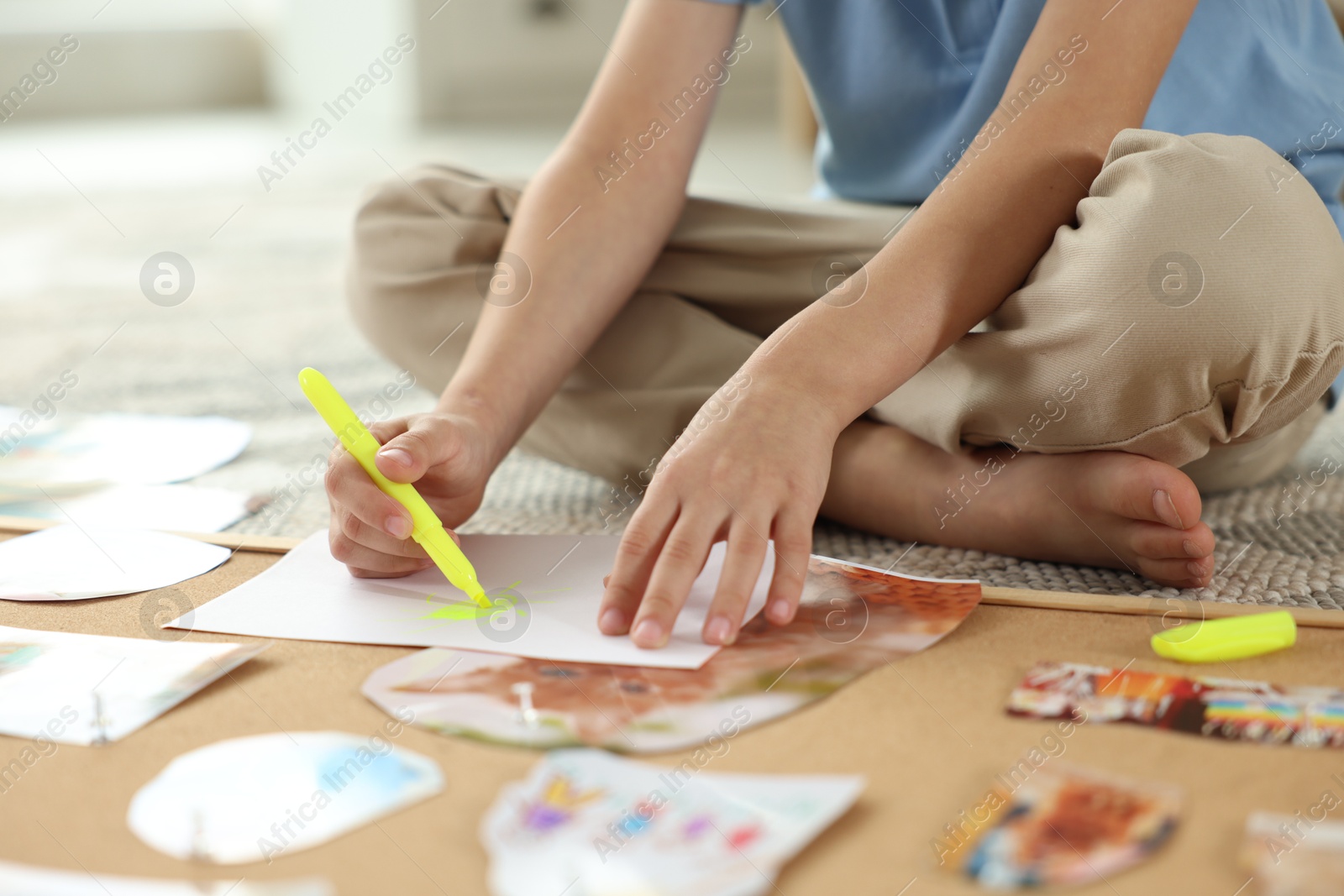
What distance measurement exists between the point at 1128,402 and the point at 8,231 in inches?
82.2

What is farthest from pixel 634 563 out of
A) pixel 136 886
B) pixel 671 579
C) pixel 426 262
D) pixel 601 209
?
pixel 426 262

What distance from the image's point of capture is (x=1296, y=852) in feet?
1.18

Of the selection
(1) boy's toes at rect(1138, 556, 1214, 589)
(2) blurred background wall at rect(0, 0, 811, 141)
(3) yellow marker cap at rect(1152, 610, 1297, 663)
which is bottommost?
(2) blurred background wall at rect(0, 0, 811, 141)

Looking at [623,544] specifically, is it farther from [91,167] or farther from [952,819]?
[91,167]

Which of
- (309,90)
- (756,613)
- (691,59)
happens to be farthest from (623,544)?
(309,90)

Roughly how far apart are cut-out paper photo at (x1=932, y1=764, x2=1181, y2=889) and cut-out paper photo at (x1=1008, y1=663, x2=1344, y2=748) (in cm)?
5

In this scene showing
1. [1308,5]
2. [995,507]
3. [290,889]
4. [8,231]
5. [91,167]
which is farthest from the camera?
[91,167]

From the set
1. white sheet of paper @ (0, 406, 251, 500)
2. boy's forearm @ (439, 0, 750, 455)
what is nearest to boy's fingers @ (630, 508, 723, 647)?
boy's forearm @ (439, 0, 750, 455)

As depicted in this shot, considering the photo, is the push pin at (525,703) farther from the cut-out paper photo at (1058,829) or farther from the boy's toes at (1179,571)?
the boy's toes at (1179,571)

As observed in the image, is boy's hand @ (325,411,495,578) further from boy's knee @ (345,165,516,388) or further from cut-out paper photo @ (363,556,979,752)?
boy's knee @ (345,165,516,388)

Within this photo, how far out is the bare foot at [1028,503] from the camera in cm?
60

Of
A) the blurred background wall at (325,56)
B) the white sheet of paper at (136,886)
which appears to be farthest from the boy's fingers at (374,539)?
the blurred background wall at (325,56)

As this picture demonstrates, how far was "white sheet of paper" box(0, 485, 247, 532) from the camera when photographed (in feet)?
2.45

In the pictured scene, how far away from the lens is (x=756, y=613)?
54 cm
